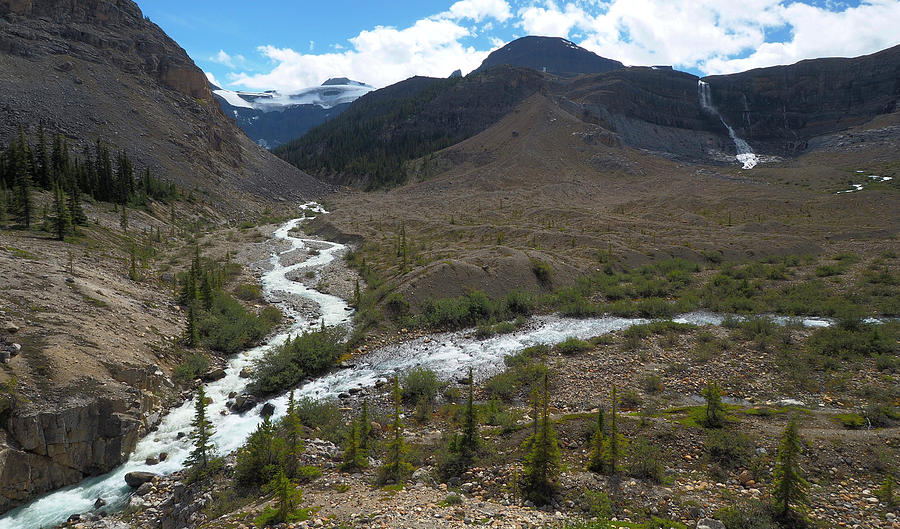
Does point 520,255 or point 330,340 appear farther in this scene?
point 520,255

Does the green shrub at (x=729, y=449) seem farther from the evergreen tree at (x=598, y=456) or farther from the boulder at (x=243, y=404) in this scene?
the boulder at (x=243, y=404)

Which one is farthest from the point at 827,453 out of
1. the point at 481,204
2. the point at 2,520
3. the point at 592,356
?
the point at 481,204

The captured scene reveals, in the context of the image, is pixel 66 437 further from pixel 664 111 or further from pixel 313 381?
pixel 664 111

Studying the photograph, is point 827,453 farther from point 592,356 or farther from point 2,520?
point 2,520

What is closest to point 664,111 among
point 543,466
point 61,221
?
point 61,221

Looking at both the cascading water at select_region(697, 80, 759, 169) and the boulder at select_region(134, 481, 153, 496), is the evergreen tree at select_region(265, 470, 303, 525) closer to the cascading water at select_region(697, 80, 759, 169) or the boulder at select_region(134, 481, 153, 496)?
the boulder at select_region(134, 481, 153, 496)

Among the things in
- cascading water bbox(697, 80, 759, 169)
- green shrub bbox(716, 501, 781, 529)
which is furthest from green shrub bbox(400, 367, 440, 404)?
cascading water bbox(697, 80, 759, 169)

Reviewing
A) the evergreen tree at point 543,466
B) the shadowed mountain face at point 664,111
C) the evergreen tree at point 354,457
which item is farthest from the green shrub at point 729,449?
the shadowed mountain face at point 664,111
